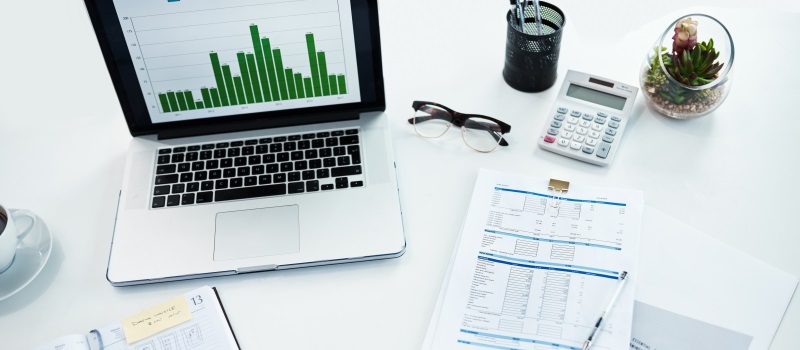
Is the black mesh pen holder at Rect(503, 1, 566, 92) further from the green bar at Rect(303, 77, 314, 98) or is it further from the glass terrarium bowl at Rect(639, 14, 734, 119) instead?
the green bar at Rect(303, 77, 314, 98)

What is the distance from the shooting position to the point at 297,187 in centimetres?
112

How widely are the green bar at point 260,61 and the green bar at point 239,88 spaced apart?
3 centimetres

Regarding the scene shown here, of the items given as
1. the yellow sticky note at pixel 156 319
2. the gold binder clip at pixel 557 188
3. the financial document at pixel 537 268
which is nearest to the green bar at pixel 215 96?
the yellow sticky note at pixel 156 319

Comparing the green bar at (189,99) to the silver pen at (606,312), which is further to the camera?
the green bar at (189,99)

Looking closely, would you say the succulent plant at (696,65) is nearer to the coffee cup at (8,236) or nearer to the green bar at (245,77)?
the green bar at (245,77)

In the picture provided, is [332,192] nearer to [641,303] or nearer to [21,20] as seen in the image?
[641,303]

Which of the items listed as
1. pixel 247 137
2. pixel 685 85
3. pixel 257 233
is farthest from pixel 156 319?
pixel 685 85

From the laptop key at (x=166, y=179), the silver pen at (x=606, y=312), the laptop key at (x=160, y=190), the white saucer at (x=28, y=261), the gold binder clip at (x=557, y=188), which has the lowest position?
the silver pen at (x=606, y=312)

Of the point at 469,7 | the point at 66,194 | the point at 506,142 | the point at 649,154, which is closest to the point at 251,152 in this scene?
the point at 66,194

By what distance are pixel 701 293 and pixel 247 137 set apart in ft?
2.37

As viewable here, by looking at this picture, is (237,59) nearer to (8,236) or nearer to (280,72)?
(280,72)

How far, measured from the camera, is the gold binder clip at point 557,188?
3.63 feet

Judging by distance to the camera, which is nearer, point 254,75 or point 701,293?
point 701,293

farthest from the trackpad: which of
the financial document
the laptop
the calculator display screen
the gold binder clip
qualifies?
the calculator display screen
